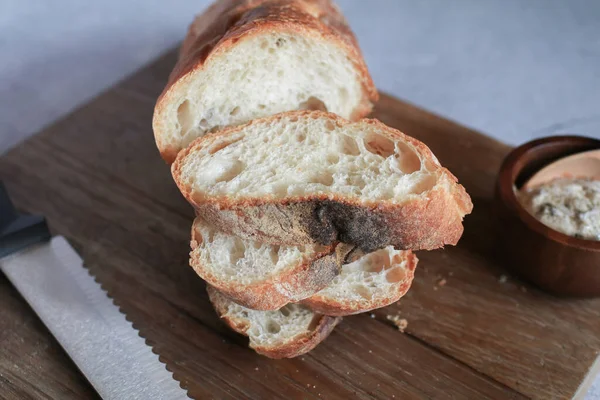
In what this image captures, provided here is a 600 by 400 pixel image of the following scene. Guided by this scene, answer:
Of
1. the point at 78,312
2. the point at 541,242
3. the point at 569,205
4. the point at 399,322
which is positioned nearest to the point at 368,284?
the point at 399,322

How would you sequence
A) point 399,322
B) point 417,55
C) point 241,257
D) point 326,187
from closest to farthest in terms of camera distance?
point 326,187 < point 241,257 < point 399,322 < point 417,55

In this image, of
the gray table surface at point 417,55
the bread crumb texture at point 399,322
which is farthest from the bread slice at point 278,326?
the gray table surface at point 417,55

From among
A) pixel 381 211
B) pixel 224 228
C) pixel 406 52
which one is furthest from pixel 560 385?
pixel 406 52

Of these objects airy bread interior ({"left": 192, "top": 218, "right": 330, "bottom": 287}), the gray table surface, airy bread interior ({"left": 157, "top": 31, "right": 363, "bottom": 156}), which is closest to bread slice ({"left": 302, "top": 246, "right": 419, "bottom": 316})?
airy bread interior ({"left": 192, "top": 218, "right": 330, "bottom": 287})

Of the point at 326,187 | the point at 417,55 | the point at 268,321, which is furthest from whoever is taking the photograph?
the point at 417,55

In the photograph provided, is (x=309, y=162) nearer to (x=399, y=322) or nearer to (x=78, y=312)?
(x=399, y=322)

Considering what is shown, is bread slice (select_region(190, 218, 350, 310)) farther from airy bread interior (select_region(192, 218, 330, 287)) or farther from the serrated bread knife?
the serrated bread knife
